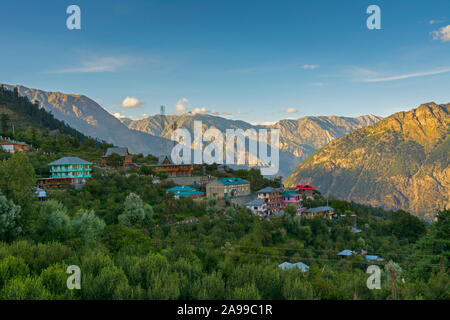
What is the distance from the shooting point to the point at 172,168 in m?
77.4

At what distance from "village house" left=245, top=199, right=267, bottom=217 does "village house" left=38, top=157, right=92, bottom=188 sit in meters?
30.3

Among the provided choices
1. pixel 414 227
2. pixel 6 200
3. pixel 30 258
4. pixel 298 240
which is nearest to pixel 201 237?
pixel 298 240

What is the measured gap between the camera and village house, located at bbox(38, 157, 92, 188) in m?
50.9

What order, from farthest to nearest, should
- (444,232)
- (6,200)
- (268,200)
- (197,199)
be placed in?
(268,200) < (197,199) < (444,232) < (6,200)

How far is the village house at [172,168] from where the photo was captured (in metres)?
76.2

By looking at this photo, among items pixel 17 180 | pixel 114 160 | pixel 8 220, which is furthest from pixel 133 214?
pixel 114 160

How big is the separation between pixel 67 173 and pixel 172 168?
1073 inches

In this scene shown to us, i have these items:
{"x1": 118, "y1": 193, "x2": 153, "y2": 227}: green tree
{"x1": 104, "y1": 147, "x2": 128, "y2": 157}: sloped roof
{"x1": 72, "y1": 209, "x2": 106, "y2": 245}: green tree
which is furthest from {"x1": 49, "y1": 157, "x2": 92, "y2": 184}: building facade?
{"x1": 72, "y1": 209, "x2": 106, "y2": 245}: green tree

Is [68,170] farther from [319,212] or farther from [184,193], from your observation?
[319,212]

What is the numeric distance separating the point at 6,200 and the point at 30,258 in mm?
11272

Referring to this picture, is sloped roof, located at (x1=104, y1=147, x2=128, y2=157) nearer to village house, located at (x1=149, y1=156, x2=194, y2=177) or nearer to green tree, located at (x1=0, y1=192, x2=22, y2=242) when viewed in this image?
village house, located at (x1=149, y1=156, x2=194, y2=177)
